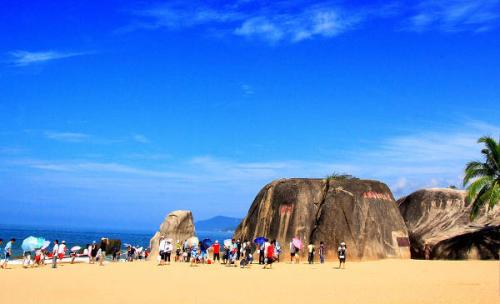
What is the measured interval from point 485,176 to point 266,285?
19253 mm

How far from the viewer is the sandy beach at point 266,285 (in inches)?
609

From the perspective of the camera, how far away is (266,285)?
1903 centimetres

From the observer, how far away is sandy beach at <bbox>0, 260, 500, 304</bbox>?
15.5 meters

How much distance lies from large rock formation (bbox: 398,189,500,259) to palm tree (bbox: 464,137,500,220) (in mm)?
1667

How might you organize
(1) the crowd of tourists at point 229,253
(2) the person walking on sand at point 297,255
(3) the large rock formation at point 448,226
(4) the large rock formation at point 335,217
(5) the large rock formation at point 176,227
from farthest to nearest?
1. (5) the large rock formation at point 176,227
2. (4) the large rock formation at point 335,217
3. (3) the large rock formation at point 448,226
4. (2) the person walking on sand at point 297,255
5. (1) the crowd of tourists at point 229,253

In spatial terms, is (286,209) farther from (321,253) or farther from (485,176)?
(485,176)

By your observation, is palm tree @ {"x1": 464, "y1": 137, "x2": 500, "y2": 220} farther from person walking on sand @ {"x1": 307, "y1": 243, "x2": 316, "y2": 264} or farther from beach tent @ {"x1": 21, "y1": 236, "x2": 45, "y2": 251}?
beach tent @ {"x1": 21, "y1": 236, "x2": 45, "y2": 251}

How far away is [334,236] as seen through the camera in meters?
31.6

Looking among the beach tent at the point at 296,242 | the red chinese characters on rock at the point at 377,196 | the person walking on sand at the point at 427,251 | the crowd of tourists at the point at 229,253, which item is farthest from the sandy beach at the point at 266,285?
the red chinese characters on rock at the point at 377,196

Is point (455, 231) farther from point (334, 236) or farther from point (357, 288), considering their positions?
point (357, 288)

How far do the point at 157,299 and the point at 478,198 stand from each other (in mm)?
23315

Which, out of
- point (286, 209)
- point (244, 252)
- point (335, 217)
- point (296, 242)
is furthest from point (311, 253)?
point (286, 209)

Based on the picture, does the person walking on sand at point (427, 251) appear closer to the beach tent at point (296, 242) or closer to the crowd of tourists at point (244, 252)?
the crowd of tourists at point (244, 252)

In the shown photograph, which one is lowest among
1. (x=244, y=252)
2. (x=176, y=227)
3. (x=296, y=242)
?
(x=244, y=252)
